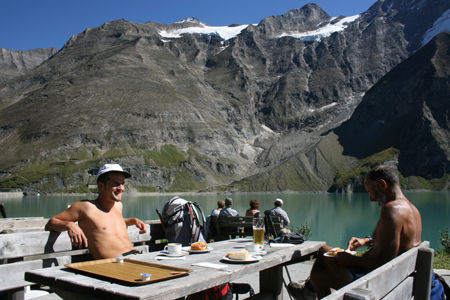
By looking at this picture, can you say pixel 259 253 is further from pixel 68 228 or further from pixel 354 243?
pixel 68 228

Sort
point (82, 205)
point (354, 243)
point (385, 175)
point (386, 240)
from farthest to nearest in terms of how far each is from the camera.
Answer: point (354, 243) → point (82, 205) → point (385, 175) → point (386, 240)

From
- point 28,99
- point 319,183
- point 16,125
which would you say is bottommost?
point 319,183

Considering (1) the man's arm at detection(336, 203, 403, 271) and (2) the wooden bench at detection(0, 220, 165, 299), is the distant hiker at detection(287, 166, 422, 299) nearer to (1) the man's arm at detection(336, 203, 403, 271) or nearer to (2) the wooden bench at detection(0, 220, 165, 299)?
(1) the man's arm at detection(336, 203, 403, 271)

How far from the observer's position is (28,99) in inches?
7264

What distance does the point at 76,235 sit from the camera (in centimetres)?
471

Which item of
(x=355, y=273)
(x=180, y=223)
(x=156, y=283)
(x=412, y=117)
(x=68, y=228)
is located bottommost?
(x=355, y=273)

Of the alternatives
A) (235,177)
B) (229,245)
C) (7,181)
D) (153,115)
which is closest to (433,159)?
(235,177)

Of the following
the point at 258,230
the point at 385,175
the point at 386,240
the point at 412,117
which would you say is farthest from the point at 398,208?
the point at 412,117

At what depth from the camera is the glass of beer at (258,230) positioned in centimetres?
495

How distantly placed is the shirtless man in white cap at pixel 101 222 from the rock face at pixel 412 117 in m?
161

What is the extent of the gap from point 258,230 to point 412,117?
175m

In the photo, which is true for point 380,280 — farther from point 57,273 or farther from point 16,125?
point 16,125

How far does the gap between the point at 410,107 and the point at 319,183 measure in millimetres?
49888

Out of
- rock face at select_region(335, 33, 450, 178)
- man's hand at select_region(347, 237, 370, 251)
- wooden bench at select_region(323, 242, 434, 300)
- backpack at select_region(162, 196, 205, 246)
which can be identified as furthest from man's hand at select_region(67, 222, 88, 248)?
rock face at select_region(335, 33, 450, 178)
